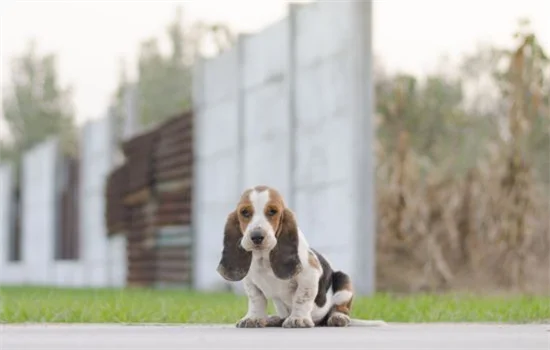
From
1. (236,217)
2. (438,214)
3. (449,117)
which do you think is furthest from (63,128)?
(236,217)

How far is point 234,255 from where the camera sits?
22.3 ft

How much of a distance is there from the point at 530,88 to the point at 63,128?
40235 millimetres

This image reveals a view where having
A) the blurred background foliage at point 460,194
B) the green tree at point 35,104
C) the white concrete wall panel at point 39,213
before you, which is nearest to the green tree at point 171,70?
the white concrete wall panel at point 39,213

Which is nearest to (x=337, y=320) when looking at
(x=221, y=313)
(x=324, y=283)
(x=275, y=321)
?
(x=324, y=283)

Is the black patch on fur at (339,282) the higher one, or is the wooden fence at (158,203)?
the wooden fence at (158,203)

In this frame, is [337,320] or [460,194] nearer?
[337,320]

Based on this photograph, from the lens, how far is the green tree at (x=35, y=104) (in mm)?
53812

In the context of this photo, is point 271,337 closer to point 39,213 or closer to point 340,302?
point 340,302

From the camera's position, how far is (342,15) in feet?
43.3

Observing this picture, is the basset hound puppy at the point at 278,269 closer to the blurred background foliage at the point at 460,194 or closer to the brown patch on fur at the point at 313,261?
the brown patch on fur at the point at 313,261

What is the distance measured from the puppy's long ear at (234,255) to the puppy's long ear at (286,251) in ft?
0.53

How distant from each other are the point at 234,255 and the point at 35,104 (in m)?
49.0

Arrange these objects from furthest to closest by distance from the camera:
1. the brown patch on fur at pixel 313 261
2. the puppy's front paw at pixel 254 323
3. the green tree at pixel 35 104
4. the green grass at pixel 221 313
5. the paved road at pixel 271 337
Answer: the green tree at pixel 35 104 < the green grass at pixel 221 313 < the puppy's front paw at pixel 254 323 < the brown patch on fur at pixel 313 261 < the paved road at pixel 271 337

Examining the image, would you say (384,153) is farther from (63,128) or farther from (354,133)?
(63,128)
